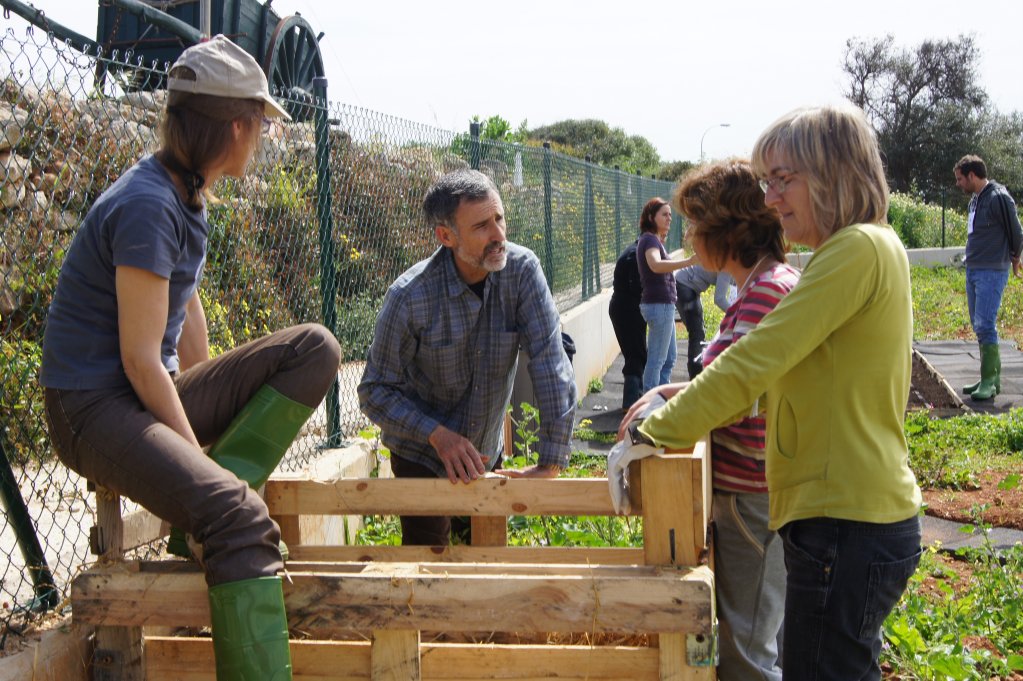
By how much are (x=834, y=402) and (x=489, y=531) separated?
4.60 feet

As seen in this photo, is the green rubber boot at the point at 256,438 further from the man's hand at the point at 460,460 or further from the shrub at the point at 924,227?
the shrub at the point at 924,227

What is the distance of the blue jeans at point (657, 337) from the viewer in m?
8.66

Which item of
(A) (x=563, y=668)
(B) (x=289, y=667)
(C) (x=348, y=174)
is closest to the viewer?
(B) (x=289, y=667)

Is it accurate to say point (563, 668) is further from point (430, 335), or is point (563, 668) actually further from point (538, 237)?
point (538, 237)

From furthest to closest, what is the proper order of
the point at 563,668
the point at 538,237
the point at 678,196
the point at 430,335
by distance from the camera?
the point at 538,237
the point at 430,335
the point at 678,196
the point at 563,668

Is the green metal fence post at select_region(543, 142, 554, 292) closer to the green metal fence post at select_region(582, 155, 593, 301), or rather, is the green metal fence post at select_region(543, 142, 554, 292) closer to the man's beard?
the green metal fence post at select_region(582, 155, 593, 301)

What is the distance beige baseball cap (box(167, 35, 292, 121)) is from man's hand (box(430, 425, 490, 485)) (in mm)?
1123

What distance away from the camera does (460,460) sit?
9.72 ft

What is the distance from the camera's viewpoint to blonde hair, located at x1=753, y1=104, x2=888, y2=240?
88.3 inches

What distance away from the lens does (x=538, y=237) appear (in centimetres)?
976

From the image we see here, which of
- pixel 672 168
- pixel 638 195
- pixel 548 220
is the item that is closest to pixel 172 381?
pixel 548 220

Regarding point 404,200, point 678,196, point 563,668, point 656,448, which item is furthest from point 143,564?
point 404,200

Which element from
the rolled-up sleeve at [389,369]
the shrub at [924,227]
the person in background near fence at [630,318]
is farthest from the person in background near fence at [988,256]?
the shrub at [924,227]

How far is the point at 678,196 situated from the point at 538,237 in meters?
6.94
